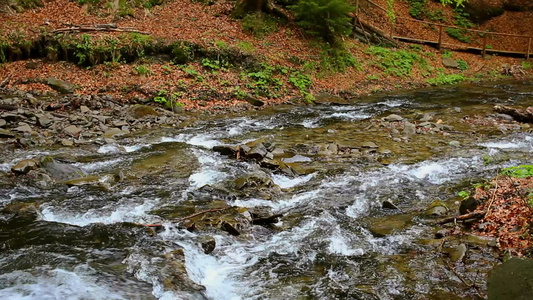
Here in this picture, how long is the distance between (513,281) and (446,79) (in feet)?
60.5

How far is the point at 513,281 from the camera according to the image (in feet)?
11.0

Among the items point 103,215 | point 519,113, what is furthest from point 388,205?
point 519,113

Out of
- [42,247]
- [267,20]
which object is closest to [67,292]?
[42,247]

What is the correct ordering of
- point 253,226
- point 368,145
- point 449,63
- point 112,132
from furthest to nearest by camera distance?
point 449,63
point 112,132
point 368,145
point 253,226

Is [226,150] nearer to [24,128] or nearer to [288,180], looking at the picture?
[288,180]

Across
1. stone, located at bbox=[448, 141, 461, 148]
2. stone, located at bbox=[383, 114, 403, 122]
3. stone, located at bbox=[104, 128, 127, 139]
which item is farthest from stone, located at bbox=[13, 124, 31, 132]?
stone, located at bbox=[448, 141, 461, 148]

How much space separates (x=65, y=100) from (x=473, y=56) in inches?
865

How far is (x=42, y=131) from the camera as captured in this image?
1011 cm

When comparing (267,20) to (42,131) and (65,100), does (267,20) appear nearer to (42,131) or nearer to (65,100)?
(65,100)

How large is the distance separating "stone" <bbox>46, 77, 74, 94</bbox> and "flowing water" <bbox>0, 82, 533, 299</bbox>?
3855 millimetres

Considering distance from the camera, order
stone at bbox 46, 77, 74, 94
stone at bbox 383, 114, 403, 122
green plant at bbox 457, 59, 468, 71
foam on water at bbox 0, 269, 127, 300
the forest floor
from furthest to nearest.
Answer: green plant at bbox 457, 59, 468, 71, the forest floor, stone at bbox 46, 77, 74, 94, stone at bbox 383, 114, 403, 122, foam on water at bbox 0, 269, 127, 300

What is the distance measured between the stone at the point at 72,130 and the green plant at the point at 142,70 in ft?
13.4

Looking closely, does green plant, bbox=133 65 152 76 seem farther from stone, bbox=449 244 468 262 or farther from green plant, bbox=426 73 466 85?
green plant, bbox=426 73 466 85

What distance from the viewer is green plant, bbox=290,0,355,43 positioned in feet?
53.1
